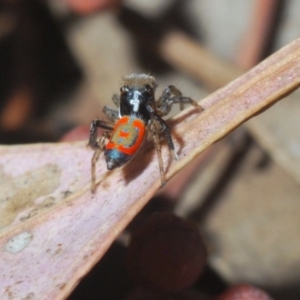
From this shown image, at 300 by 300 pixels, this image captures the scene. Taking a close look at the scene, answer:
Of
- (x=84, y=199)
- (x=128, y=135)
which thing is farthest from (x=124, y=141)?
(x=84, y=199)

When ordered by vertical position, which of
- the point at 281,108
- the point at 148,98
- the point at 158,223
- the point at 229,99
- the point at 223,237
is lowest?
the point at 223,237

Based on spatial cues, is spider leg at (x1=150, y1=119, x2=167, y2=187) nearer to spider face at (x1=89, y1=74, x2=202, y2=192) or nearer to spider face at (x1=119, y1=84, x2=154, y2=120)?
spider face at (x1=89, y1=74, x2=202, y2=192)

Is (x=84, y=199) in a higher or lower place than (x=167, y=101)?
higher

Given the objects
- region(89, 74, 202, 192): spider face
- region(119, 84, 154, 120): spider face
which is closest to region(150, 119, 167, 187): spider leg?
region(89, 74, 202, 192): spider face

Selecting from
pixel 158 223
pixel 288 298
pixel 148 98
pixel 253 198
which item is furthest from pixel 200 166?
pixel 158 223

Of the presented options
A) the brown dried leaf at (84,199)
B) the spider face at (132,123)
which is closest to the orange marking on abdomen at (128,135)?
the spider face at (132,123)

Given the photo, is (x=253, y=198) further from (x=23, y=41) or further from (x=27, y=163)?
(x=23, y=41)

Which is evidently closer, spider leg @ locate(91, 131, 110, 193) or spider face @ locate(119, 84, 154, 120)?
spider leg @ locate(91, 131, 110, 193)

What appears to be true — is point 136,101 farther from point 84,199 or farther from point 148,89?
point 84,199
